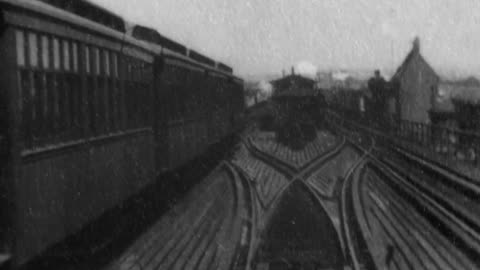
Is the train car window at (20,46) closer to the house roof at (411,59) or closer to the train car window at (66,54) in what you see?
the train car window at (66,54)

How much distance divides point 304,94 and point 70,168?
25.1 metres

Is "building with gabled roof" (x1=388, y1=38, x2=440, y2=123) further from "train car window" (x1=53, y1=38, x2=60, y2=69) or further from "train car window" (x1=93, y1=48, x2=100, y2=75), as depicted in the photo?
"train car window" (x1=53, y1=38, x2=60, y2=69)

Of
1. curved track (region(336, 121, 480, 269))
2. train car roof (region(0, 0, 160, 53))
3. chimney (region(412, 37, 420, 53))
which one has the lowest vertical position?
curved track (region(336, 121, 480, 269))

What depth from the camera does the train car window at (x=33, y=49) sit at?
19.7ft

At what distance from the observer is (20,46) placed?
582 centimetres

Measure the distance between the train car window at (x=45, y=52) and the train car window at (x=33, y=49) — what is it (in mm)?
132

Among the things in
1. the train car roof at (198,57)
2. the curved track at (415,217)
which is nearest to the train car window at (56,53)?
the curved track at (415,217)

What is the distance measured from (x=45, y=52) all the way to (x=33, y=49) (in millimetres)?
245

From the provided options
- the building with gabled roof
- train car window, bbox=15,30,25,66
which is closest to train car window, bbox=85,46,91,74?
train car window, bbox=15,30,25,66

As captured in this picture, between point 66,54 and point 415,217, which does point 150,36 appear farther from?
point 66,54

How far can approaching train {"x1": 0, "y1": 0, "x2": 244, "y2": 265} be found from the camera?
5645 millimetres

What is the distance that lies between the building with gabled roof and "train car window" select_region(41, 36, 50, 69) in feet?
134

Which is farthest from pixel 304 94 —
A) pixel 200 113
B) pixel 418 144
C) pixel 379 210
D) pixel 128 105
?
pixel 128 105

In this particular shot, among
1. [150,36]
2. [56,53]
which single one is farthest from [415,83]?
[56,53]
